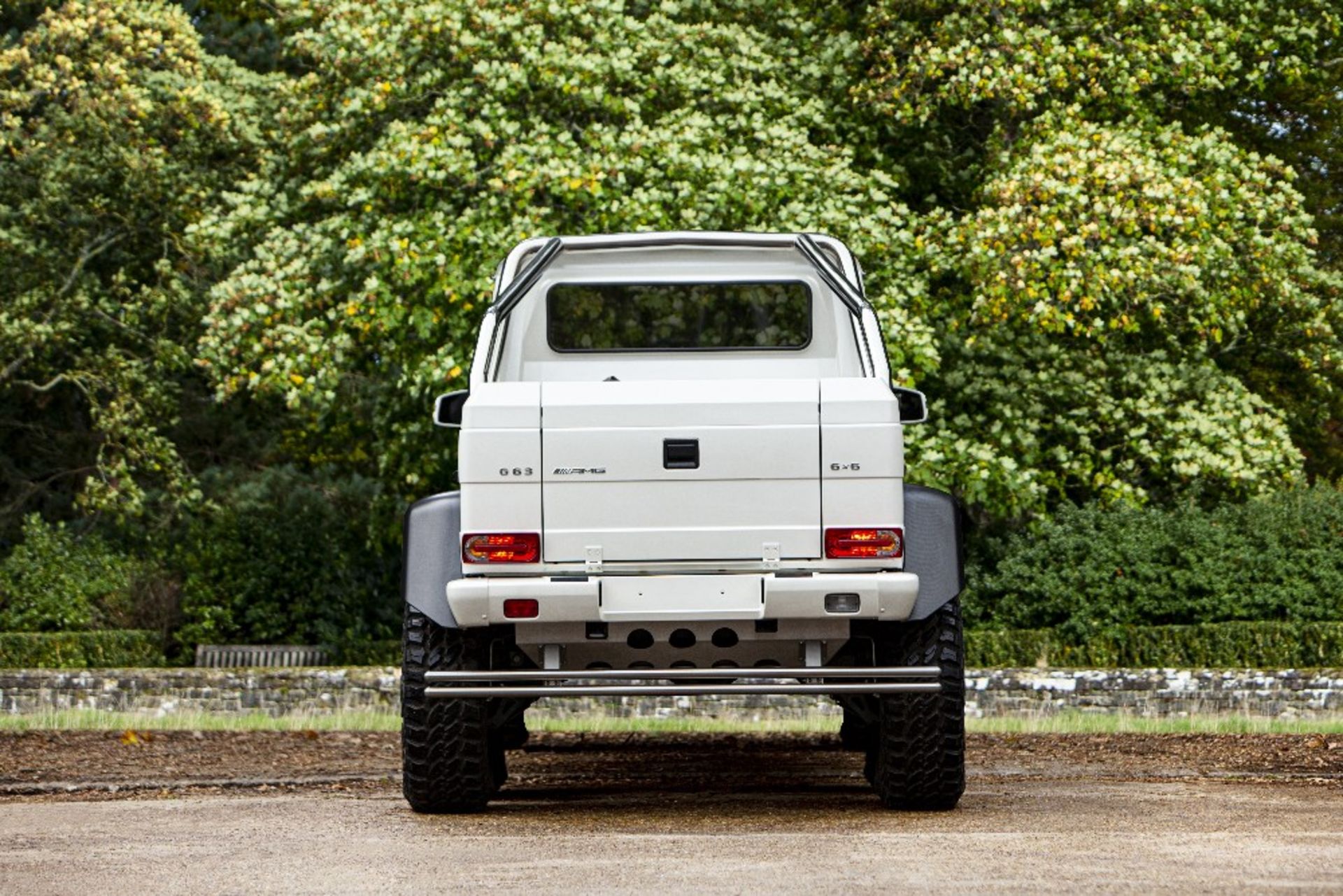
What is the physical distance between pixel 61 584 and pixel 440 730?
58.4 ft

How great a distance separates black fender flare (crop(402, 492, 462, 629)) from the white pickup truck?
0.03 ft

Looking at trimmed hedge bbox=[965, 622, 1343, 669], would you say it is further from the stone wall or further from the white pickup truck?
the white pickup truck

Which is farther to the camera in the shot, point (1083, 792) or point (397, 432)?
point (397, 432)

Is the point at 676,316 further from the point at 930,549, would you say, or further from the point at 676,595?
the point at 676,595

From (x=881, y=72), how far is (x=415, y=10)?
4769mm

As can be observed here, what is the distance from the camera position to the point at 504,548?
841 centimetres

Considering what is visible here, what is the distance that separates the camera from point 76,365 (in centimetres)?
2611

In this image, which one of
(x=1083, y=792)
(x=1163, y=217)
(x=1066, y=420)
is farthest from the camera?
(x=1066, y=420)

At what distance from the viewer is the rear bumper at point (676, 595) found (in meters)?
8.35

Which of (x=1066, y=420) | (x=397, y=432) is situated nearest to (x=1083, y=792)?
(x=1066, y=420)

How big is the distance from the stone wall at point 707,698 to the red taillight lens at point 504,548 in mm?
8118

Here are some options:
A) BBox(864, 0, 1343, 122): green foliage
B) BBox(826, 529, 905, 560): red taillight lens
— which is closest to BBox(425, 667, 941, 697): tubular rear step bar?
BBox(826, 529, 905, 560): red taillight lens

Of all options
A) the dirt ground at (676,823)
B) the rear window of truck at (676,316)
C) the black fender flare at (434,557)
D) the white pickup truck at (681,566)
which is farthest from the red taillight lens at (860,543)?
the rear window of truck at (676,316)

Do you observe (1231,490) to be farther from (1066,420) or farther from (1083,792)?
(1083,792)
